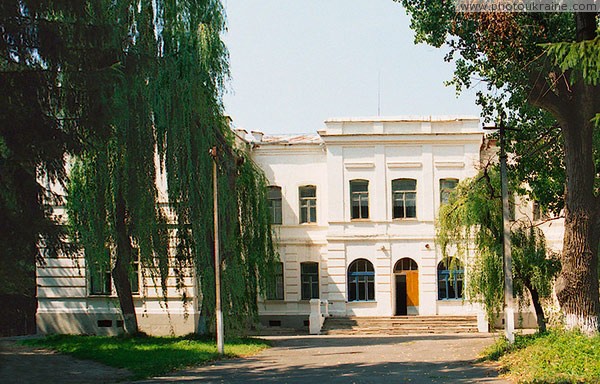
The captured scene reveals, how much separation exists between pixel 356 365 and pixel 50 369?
7.46 metres

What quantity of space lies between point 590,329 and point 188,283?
16.3 meters

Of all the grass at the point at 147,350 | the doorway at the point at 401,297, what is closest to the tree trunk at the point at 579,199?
the grass at the point at 147,350

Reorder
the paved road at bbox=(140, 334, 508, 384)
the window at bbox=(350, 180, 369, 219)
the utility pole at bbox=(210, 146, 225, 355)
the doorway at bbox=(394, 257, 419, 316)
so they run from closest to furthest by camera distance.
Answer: the paved road at bbox=(140, 334, 508, 384), the utility pole at bbox=(210, 146, 225, 355), the doorway at bbox=(394, 257, 419, 316), the window at bbox=(350, 180, 369, 219)

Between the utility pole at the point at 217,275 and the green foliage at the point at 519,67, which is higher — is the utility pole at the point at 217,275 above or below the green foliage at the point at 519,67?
below

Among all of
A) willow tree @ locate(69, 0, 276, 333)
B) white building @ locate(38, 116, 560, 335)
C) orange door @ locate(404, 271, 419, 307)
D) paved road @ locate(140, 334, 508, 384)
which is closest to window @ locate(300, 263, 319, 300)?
white building @ locate(38, 116, 560, 335)

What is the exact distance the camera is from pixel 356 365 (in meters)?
21.2

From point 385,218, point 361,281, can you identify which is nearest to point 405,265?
point 361,281

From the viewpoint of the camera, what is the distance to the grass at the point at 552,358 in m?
15.0

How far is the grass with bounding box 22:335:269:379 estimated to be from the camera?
2120 cm

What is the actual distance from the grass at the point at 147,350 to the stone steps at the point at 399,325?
776 cm

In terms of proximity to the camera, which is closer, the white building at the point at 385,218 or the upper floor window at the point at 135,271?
the upper floor window at the point at 135,271

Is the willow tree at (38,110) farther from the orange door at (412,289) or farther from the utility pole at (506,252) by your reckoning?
the orange door at (412,289)

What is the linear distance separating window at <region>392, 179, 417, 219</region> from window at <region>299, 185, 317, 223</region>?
12.5 feet

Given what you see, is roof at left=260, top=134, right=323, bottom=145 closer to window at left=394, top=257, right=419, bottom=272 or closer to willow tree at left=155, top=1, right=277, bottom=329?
window at left=394, top=257, right=419, bottom=272
